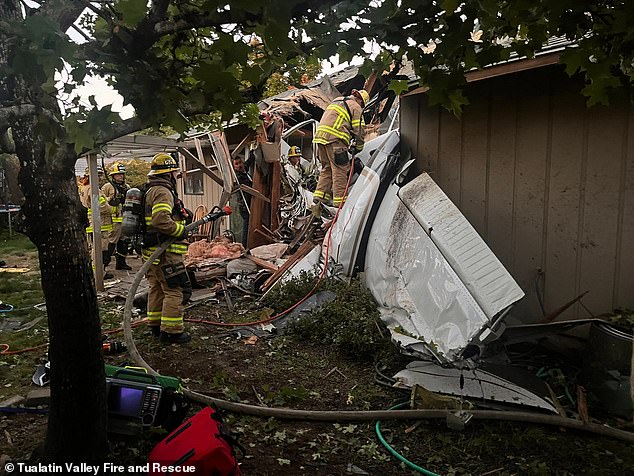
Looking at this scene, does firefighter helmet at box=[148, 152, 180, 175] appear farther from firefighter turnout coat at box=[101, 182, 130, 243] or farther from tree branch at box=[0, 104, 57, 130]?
firefighter turnout coat at box=[101, 182, 130, 243]

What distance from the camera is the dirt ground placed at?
3102mm

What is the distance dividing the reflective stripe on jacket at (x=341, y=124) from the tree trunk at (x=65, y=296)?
205 inches

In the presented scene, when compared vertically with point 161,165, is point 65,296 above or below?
below

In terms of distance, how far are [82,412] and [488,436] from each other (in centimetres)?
262

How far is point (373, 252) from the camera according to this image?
587cm

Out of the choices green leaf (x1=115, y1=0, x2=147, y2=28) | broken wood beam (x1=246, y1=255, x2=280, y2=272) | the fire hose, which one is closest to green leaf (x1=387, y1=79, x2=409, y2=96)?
green leaf (x1=115, y1=0, x2=147, y2=28)

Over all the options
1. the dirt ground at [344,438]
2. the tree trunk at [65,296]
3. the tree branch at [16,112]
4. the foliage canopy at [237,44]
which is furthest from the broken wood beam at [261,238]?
the tree branch at [16,112]

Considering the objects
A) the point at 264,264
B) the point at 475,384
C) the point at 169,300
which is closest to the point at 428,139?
the point at 475,384

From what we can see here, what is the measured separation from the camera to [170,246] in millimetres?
5395

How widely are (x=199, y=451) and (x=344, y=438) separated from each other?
1261mm

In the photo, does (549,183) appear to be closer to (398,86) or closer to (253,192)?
(398,86)

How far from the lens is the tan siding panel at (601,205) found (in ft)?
13.9

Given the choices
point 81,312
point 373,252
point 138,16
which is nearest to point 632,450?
point 373,252

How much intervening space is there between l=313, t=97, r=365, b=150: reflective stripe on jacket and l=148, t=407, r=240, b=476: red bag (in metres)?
5.40
